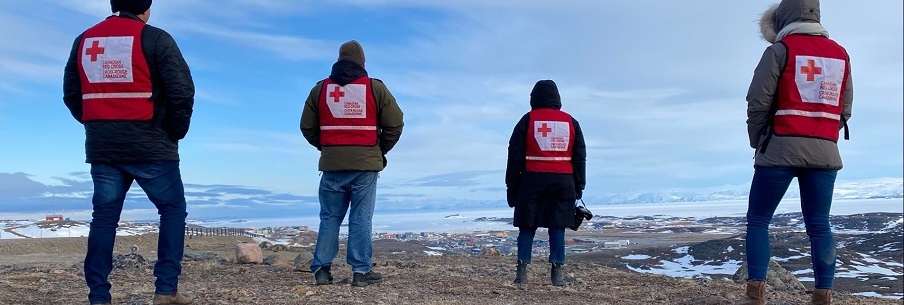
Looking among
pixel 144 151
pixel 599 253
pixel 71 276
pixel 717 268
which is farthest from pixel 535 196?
pixel 599 253

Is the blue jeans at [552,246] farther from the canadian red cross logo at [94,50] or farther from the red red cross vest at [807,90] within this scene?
the canadian red cross logo at [94,50]

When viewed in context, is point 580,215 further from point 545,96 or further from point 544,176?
point 545,96

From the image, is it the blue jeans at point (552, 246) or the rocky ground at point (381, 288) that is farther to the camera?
the blue jeans at point (552, 246)

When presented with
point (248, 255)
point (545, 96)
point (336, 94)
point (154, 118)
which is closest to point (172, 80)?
point (154, 118)

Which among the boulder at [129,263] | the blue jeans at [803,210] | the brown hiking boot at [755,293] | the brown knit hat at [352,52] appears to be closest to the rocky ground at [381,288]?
the boulder at [129,263]

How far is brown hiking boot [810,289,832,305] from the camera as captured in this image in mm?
5082

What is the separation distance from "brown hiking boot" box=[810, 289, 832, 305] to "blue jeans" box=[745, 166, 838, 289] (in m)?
0.03

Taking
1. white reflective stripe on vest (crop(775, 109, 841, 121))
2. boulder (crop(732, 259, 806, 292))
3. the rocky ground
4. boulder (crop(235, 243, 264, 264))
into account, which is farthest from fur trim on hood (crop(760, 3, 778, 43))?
boulder (crop(235, 243, 264, 264))

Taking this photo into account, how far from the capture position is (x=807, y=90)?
4.84m

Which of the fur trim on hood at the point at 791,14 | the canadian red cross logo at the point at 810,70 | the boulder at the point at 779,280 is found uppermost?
the fur trim on hood at the point at 791,14

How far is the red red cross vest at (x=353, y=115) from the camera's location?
623cm

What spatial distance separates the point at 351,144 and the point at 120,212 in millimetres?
2153

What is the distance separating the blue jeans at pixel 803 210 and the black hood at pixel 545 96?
2.62 metres

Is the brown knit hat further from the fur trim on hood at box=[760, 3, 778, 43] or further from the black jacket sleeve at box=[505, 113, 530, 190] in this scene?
the fur trim on hood at box=[760, 3, 778, 43]
